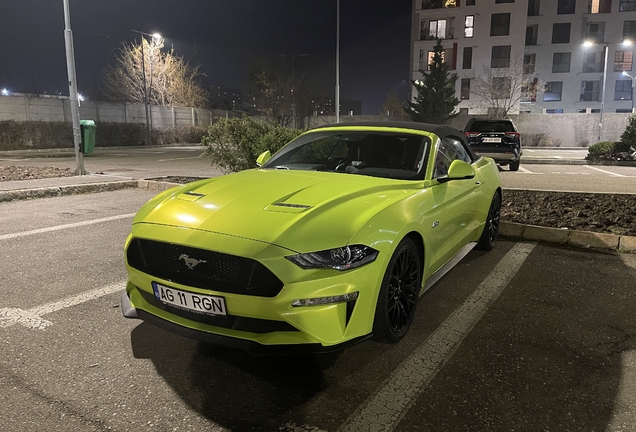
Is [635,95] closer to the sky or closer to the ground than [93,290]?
closer to the sky

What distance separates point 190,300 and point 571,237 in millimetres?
4993

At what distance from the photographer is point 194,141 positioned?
37.6 metres

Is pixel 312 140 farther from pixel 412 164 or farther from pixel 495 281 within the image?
pixel 495 281

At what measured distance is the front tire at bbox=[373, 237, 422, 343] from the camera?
2.94m

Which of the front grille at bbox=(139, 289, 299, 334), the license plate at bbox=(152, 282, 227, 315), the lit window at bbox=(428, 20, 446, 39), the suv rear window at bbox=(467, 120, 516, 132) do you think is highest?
the lit window at bbox=(428, 20, 446, 39)

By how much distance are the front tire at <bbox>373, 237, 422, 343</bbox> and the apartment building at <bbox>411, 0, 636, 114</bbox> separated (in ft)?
135

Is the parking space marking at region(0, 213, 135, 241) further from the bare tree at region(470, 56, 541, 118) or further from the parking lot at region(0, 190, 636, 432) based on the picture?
the bare tree at region(470, 56, 541, 118)

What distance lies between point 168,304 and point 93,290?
180 centimetres

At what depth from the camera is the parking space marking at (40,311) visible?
3504 mm

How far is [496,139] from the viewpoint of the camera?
14672 mm

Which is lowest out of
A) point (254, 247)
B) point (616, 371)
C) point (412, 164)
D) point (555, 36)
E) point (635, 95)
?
point (616, 371)

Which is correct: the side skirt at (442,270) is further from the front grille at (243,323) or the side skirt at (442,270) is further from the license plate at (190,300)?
the license plate at (190,300)

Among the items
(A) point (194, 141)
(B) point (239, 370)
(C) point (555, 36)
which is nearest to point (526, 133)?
(C) point (555, 36)

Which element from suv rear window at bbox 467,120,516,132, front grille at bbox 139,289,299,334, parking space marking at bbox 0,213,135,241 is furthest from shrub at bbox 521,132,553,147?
front grille at bbox 139,289,299,334
